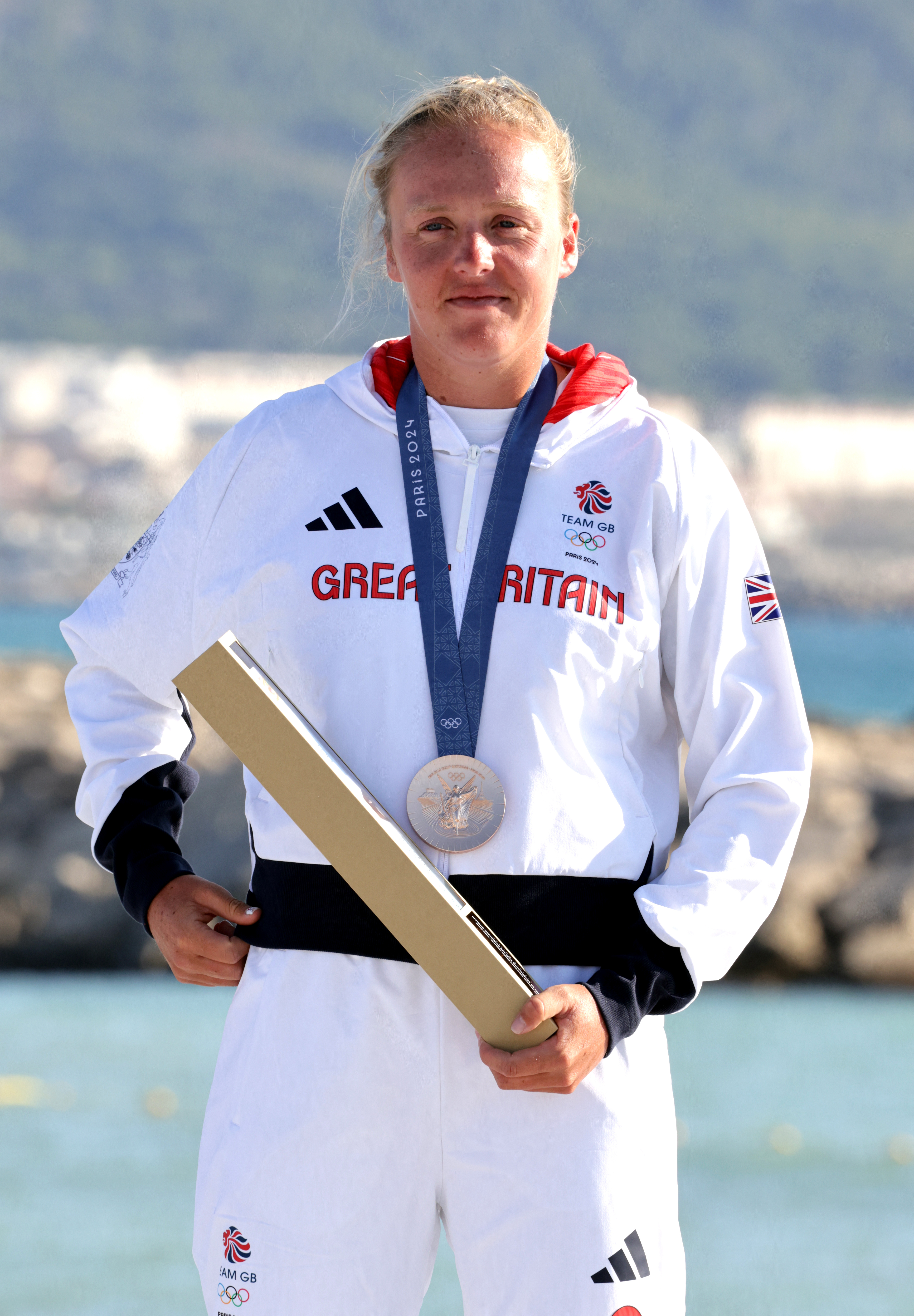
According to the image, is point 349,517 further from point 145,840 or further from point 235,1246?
point 235,1246

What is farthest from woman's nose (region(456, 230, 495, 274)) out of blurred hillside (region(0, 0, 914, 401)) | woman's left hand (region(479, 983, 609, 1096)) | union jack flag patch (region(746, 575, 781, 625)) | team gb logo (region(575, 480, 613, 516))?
blurred hillside (region(0, 0, 914, 401))

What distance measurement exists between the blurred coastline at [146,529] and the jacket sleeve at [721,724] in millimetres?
236

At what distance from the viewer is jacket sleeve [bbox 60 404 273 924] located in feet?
5.09

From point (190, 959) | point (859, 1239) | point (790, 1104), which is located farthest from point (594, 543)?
point (790, 1104)

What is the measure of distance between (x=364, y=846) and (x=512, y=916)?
0.55 feet

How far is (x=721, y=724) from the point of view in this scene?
4.73 ft

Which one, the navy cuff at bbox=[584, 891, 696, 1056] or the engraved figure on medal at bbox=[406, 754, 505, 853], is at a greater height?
the engraved figure on medal at bbox=[406, 754, 505, 853]

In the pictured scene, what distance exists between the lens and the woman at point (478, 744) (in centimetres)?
134

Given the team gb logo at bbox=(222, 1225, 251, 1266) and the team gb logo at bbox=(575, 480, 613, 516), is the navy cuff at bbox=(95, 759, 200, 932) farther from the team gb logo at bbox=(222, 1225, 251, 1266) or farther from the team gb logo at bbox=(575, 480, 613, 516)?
the team gb logo at bbox=(575, 480, 613, 516)

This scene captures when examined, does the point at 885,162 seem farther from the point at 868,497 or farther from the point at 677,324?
the point at 868,497

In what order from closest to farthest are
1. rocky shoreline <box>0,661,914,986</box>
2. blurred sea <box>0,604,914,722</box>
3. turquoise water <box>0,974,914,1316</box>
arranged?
turquoise water <box>0,974,914,1316</box>, rocky shoreline <box>0,661,914,986</box>, blurred sea <box>0,604,914,722</box>

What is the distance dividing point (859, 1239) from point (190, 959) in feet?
7.60

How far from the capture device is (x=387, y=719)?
1.41m

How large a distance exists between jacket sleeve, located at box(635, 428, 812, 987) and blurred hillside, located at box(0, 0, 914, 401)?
29.1 m
